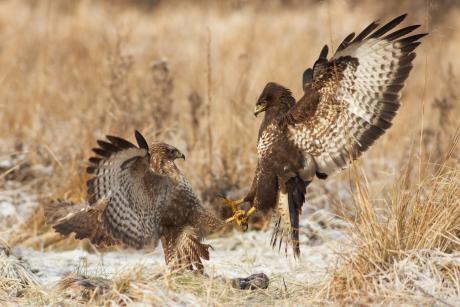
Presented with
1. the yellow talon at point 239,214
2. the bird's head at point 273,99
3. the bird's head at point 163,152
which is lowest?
the yellow talon at point 239,214

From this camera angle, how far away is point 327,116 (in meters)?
4.63

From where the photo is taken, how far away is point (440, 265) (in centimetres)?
386

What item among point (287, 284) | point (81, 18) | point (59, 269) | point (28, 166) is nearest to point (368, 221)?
point (287, 284)

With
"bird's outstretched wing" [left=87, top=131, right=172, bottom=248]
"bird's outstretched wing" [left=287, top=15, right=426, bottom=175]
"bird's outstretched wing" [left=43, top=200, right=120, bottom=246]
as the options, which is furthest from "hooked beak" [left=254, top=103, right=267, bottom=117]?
"bird's outstretched wing" [left=43, top=200, right=120, bottom=246]

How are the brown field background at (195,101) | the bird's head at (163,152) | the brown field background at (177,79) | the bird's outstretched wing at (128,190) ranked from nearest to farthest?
the bird's outstretched wing at (128,190), the bird's head at (163,152), the brown field background at (195,101), the brown field background at (177,79)

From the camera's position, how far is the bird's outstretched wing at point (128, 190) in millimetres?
4059

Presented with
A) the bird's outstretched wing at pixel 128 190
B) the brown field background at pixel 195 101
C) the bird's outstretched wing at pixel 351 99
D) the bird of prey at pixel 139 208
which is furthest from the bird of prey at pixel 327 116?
the bird's outstretched wing at pixel 128 190

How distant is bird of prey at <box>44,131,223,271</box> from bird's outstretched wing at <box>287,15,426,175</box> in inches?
29.1

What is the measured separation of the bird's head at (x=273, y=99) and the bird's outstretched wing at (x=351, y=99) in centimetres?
13

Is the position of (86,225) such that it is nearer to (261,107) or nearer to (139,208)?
(139,208)

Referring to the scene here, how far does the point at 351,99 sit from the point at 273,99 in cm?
46

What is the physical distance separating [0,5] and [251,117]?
8.26 meters

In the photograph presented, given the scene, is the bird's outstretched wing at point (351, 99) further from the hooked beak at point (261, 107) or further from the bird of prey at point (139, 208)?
the bird of prey at point (139, 208)

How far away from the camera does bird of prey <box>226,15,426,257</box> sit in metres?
4.50
